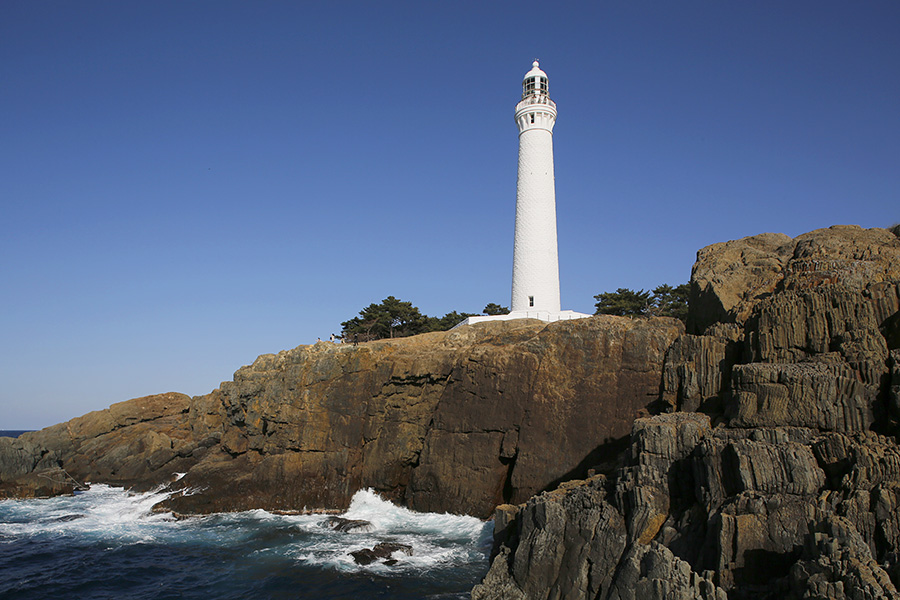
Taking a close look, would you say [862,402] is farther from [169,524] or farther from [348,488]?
[169,524]

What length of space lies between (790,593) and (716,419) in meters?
7.15

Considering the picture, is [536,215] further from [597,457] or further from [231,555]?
[231,555]

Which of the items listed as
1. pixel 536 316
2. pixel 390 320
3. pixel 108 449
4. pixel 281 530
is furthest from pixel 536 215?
pixel 108 449

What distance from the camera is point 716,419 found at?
724 inches

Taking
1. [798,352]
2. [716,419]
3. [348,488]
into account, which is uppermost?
[798,352]

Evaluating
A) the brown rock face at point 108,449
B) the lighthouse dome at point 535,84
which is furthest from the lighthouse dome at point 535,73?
the brown rock face at point 108,449

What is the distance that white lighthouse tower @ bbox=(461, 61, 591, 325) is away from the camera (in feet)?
144

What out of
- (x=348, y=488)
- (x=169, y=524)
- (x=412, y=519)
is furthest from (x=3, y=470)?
(x=412, y=519)

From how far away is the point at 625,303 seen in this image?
154 ft

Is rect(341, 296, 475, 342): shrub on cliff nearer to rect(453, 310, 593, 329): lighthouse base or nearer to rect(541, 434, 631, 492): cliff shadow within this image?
rect(453, 310, 593, 329): lighthouse base

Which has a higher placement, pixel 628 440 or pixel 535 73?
pixel 535 73

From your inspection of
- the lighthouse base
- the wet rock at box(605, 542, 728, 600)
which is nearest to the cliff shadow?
the wet rock at box(605, 542, 728, 600)

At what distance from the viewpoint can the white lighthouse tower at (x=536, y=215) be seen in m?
44.0

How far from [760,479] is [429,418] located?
20.1 meters
